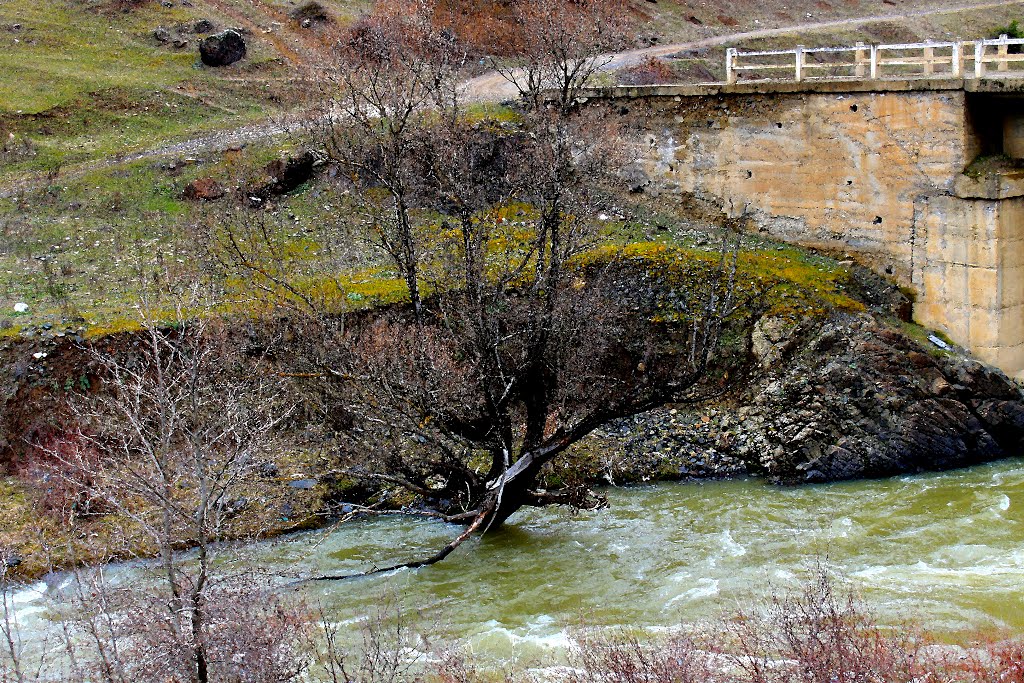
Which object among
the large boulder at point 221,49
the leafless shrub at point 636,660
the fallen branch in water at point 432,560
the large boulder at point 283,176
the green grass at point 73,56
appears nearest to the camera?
the leafless shrub at point 636,660

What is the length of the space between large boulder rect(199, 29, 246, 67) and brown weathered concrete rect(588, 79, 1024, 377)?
15987mm

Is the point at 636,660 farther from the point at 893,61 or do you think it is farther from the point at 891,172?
the point at 893,61

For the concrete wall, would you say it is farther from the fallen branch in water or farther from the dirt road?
the fallen branch in water

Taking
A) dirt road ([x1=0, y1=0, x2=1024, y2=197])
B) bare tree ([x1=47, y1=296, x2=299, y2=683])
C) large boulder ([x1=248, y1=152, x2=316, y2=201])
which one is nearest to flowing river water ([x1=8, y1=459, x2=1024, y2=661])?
bare tree ([x1=47, y1=296, x2=299, y2=683])

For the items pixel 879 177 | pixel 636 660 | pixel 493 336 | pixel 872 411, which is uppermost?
pixel 879 177

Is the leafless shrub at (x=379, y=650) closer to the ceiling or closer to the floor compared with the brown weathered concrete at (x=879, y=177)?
closer to the floor

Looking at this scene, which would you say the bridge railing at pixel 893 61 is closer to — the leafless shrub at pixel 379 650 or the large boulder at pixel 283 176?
the large boulder at pixel 283 176

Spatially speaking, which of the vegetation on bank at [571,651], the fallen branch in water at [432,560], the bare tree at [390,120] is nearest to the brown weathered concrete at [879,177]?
the bare tree at [390,120]

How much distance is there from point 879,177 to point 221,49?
22934mm

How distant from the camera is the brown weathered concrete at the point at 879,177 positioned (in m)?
21.6

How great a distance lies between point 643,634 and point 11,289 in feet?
53.8

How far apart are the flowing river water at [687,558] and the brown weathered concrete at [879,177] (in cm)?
391

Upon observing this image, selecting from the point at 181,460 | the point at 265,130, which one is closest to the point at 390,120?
the point at 265,130

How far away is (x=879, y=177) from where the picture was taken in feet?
75.6
